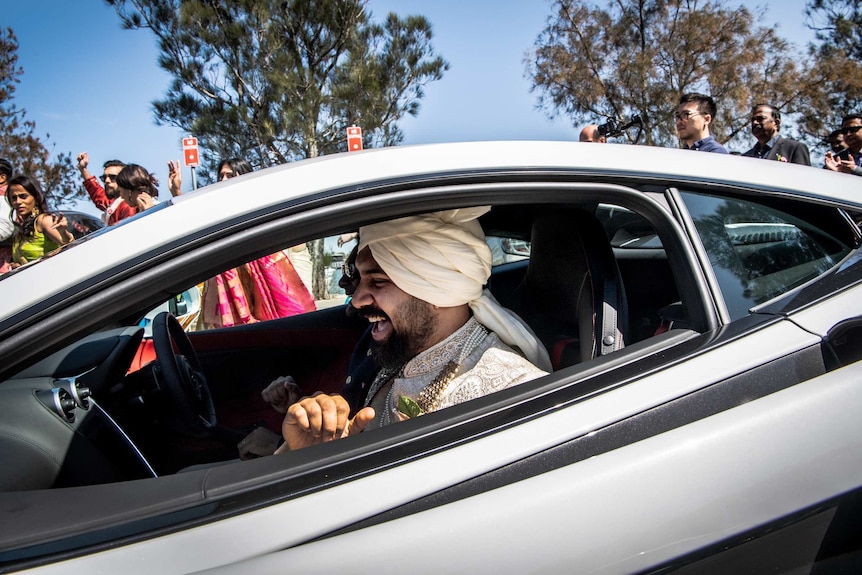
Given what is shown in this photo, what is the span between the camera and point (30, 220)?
216 inches

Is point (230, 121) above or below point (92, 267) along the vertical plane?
above

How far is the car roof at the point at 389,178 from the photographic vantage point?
0.96 metres

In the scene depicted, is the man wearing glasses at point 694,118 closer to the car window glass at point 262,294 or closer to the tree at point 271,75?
the car window glass at point 262,294

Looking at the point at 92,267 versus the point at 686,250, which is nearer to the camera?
the point at 92,267

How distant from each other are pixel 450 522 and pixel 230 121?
20.8 metres

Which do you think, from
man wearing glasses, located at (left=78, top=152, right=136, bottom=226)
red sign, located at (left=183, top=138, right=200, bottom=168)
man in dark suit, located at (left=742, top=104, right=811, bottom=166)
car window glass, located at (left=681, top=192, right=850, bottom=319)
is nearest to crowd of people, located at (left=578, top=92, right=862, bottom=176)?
man in dark suit, located at (left=742, top=104, right=811, bottom=166)

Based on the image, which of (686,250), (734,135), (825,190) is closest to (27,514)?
(686,250)

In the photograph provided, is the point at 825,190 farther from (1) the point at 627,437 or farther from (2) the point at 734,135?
(2) the point at 734,135

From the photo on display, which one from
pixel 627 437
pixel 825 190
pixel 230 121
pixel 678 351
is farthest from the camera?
pixel 230 121

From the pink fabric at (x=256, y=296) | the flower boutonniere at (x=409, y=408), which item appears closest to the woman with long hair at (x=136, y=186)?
the pink fabric at (x=256, y=296)

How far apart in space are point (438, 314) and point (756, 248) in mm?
792

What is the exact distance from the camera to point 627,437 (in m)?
0.97

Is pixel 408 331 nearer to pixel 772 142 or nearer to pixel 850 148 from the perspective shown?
pixel 772 142

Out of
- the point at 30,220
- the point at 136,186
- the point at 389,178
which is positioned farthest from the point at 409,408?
the point at 30,220
